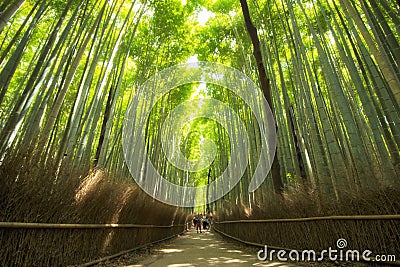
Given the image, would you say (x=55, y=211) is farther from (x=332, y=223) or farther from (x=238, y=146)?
(x=238, y=146)

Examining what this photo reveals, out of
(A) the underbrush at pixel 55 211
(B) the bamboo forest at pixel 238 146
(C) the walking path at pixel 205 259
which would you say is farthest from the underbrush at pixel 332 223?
(A) the underbrush at pixel 55 211

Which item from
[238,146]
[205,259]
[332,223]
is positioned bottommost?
[205,259]

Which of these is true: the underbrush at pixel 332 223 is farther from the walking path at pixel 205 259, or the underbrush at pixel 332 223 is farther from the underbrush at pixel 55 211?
the underbrush at pixel 55 211

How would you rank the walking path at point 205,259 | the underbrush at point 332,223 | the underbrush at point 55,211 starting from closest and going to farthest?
the underbrush at point 55,211
the underbrush at point 332,223
the walking path at point 205,259

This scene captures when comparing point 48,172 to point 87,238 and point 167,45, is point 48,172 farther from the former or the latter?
point 167,45

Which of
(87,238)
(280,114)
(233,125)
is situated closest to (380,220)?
(280,114)

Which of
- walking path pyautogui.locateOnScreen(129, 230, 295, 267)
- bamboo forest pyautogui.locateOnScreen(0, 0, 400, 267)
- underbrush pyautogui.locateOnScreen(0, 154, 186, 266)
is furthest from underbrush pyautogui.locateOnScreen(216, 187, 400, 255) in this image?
underbrush pyautogui.locateOnScreen(0, 154, 186, 266)

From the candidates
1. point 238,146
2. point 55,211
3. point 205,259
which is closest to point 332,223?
point 205,259

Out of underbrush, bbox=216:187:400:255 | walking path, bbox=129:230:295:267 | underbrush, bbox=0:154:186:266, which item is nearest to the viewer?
underbrush, bbox=0:154:186:266

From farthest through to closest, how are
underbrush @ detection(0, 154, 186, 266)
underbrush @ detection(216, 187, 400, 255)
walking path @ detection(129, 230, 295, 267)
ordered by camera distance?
1. walking path @ detection(129, 230, 295, 267)
2. underbrush @ detection(216, 187, 400, 255)
3. underbrush @ detection(0, 154, 186, 266)

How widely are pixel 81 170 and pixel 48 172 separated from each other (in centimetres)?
64

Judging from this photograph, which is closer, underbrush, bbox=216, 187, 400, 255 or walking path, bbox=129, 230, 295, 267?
underbrush, bbox=216, 187, 400, 255

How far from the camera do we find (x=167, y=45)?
7949mm

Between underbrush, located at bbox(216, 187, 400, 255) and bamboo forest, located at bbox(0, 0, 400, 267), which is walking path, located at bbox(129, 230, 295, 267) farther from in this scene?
underbrush, located at bbox(216, 187, 400, 255)
